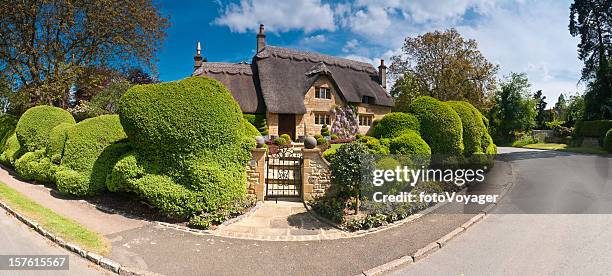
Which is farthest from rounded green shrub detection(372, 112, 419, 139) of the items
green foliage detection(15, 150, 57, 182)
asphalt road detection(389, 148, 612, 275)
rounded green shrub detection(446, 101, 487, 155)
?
green foliage detection(15, 150, 57, 182)

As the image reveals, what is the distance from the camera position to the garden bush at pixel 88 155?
341 inches

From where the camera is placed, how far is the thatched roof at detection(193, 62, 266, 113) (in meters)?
23.4

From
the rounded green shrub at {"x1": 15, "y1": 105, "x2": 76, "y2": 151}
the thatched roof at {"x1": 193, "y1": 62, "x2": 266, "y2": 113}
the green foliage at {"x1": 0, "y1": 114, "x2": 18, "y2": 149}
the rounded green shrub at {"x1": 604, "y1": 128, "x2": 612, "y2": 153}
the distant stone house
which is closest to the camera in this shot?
the rounded green shrub at {"x1": 15, "y1": 105, "x2": 76, "y2": 151}

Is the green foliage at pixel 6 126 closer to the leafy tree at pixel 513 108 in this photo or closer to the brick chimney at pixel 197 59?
the brick chimney at pixel 197 59

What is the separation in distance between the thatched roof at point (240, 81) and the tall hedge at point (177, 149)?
15.7 metres

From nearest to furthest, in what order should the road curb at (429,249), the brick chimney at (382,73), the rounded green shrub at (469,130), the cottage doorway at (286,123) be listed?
the road curb at (429,249)
the rounded green shrub at (469,130)
the cottage doorway at (286,123)
the brick chimney at (382,73)

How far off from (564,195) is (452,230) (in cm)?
607

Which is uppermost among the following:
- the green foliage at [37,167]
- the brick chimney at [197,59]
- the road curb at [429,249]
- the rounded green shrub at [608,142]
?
the brick chimney at [197,59]

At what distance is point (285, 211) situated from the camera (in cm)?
805

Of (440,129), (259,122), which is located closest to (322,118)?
(259,122)

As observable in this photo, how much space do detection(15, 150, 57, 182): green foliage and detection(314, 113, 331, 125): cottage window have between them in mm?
18592

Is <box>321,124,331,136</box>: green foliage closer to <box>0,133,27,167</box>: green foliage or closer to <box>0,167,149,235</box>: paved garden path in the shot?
<box>0,167,149,235</box>: paved garden path

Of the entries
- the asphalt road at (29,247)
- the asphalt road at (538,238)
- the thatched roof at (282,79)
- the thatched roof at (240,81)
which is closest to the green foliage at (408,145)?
the asphalt road at (538,238)

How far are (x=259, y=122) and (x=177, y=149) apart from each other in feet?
52.4
